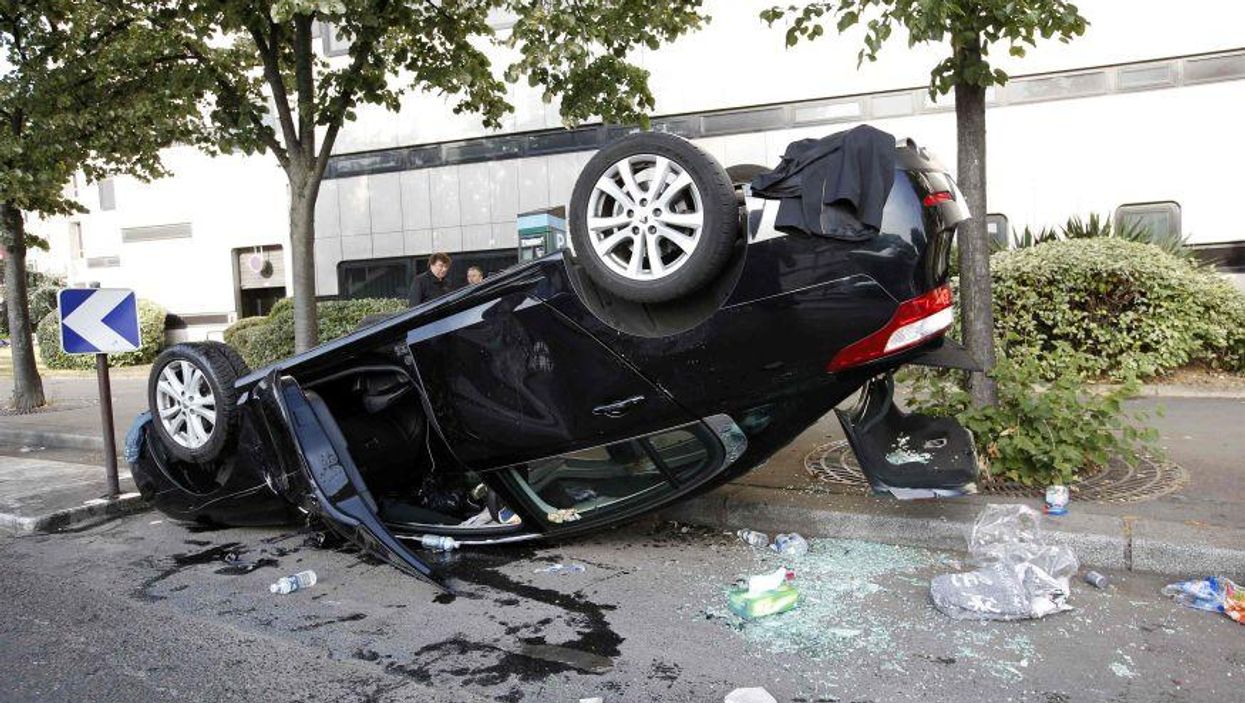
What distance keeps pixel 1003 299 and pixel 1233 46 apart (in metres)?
6.38

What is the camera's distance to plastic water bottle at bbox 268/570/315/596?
4117mm

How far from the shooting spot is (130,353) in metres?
18.4

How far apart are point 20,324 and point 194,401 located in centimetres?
879

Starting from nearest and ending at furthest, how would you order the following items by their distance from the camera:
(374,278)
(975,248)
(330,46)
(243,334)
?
(975,248), (243,334), (330,46), (374,278)

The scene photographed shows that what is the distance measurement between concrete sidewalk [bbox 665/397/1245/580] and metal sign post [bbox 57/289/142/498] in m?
Result: 4.49

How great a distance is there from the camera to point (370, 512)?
4.16m

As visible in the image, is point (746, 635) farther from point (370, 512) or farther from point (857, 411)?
point (370, 512)

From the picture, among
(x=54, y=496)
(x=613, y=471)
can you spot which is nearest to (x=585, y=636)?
(x=613, y=471)

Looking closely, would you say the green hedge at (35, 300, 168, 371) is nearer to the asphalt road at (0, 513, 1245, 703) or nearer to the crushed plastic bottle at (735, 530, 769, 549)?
the asphalt road at (0, 513, 1245, 703)

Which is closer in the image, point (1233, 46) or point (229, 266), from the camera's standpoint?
point (1233, 46)

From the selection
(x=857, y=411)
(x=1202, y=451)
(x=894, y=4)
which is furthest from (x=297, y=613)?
(x=1202, y=451)

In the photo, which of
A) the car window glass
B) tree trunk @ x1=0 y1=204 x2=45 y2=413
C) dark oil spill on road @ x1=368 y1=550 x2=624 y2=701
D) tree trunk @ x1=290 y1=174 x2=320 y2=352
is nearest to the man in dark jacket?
tree trunk @ x1=290 y1=174 x2=320 y2=352

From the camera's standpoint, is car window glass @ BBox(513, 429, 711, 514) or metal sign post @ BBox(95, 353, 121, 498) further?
metal sign post @ BBox(95, 353, 121, 498)

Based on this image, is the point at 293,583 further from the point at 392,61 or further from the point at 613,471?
the point at 392,61
